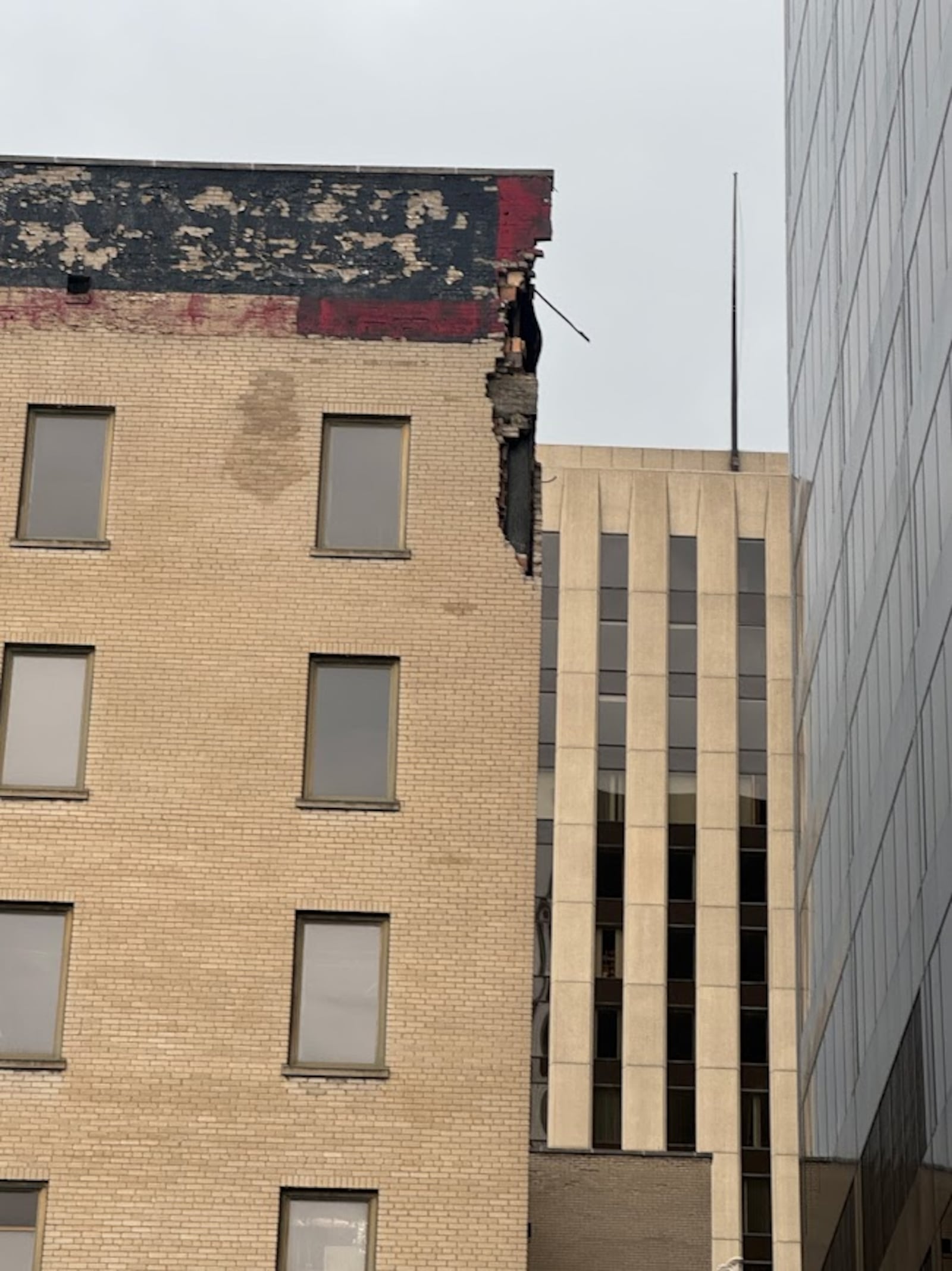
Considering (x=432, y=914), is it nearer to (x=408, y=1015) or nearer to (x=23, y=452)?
(x=408, y=1015)

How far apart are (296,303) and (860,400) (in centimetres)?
2112

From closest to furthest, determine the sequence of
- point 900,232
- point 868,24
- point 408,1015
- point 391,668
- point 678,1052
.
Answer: point 408,1015 → point 391,668 → point 900,232 → point 868,24 → point 678,1052

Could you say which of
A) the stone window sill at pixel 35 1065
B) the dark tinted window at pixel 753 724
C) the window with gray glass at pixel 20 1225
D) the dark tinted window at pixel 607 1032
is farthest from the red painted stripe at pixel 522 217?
the dark tinted window at pixel 753 724

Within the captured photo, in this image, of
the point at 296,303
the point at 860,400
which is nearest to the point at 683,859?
the point at 860,400

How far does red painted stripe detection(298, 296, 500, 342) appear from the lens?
30.1 metres

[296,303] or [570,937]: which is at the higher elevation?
[570,937]

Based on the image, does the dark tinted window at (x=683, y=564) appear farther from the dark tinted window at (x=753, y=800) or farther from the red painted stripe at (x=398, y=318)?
the red painted stripe at (x=398, y=318)

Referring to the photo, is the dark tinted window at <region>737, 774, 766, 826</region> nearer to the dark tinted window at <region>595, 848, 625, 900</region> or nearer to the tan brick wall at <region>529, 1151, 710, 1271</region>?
the dark tinted window at <region>595, 848, 625, 900</region>

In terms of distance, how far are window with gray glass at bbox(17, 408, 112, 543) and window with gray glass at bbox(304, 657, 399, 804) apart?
10.8 ft

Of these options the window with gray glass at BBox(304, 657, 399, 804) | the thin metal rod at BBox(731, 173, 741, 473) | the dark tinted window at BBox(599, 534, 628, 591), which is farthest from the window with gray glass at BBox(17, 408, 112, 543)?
the thin metal rod at BBox(731, 173, 741, 473)

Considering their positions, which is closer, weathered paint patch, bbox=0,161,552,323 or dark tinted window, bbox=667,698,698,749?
weathered paint patch, bbox=0,161,552,323

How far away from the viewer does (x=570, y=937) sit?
8131 cm

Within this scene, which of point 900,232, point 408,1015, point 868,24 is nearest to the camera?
point 408,1015

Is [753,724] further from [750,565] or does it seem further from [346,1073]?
[346,1073]
